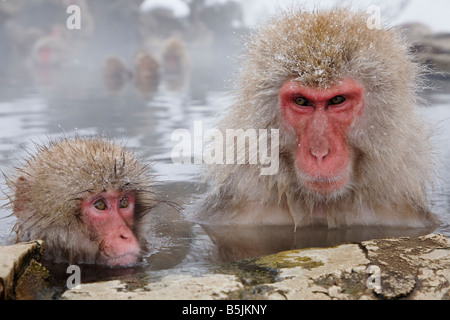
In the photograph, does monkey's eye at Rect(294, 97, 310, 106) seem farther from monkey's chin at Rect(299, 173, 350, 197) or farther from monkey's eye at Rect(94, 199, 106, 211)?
monkey's eye at Rect(94, 199, 106, 211)

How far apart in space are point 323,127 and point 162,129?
447cm

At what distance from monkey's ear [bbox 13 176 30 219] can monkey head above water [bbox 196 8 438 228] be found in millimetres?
1220

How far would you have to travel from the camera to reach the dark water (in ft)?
10.5

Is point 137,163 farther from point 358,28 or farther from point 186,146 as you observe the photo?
point 186,146

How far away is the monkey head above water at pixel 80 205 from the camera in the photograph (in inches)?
113

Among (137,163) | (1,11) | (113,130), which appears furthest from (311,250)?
(1,11)

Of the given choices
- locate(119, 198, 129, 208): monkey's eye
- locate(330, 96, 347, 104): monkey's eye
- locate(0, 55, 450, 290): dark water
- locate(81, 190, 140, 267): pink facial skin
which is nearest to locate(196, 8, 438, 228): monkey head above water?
locate(330, 96, 347, 104): monkey's eye

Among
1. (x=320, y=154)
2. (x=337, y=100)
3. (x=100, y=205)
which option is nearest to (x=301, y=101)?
(x=337, y=100)

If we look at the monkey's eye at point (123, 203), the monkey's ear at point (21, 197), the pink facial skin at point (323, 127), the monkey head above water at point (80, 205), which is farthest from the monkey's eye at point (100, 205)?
the pink facial skin at point (323, 127)

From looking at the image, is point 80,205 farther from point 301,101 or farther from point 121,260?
point 301,101

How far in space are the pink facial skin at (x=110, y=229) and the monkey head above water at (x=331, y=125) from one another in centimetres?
90

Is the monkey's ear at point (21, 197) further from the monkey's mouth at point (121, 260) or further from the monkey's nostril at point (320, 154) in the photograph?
the monkey's nostril at point (320, 154)

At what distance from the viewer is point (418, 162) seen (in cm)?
351

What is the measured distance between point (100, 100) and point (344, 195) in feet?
24.6
